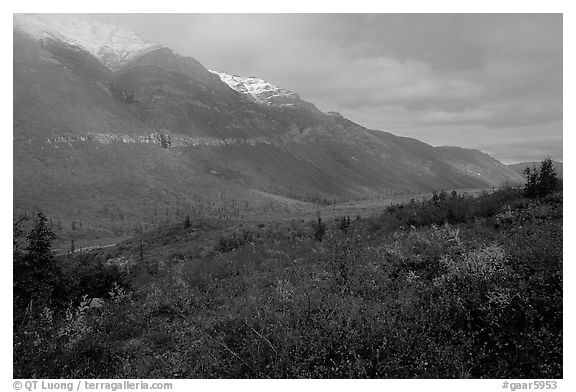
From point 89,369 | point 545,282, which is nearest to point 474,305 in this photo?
point 545,282

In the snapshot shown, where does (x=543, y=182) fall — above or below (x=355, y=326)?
above

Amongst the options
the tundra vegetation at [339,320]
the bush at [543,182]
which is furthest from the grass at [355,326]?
the bush at [543,182]

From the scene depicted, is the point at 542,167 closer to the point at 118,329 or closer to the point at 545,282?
the point at 545,282

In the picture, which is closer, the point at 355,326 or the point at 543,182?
the point at 355,326

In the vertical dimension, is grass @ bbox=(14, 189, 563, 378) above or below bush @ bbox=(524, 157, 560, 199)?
below

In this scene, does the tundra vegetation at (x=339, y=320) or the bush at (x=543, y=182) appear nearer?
the tundra vegetation at (x=339, y=320)

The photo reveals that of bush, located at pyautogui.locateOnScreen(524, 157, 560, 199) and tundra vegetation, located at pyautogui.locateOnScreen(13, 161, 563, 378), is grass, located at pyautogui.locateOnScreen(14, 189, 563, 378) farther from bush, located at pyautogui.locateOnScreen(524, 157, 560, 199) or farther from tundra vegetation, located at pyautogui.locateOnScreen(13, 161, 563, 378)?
bush, located at pyautogui.locateOnScreen(524, 157, 560, 199)

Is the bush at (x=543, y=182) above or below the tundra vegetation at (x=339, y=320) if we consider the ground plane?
above

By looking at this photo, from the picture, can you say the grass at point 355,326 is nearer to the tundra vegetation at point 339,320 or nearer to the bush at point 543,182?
the tundra vegetation at point 339,320

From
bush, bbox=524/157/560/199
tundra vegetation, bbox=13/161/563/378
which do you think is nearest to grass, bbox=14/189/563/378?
tundra vegetation, bbox=13/161/563/378

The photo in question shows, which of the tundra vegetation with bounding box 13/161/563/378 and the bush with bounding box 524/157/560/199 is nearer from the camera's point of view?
the tundra vegetation with bounding box 13/161/563/378

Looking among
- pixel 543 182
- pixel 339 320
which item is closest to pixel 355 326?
pixel 339 320

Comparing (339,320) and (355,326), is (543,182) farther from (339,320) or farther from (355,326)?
(339,320)

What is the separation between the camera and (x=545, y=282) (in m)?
4.23
